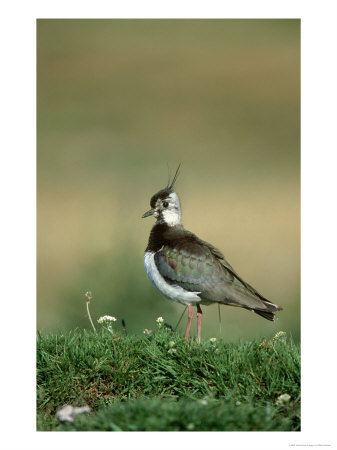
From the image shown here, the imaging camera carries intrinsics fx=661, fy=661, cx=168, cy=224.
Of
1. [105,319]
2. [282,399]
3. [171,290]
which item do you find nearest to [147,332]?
[105,319]

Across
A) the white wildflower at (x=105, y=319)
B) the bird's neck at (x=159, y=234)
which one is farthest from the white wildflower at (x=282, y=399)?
the bird's neck at (x=159, y=234)

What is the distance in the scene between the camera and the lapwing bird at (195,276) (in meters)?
6.01

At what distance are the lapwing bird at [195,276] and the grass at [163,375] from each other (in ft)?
1.63

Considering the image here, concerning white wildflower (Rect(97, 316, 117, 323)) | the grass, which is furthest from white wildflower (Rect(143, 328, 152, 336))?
white wildflower (Rect(97, 316, 117, 323))

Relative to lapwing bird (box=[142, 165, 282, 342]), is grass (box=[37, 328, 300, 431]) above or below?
below

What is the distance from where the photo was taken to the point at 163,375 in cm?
522

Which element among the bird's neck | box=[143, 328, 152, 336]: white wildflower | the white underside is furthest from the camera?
the bird's neck

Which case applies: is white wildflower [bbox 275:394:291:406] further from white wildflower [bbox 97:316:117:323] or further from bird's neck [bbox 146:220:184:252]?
bird's neck [bbox 146:220:184:252]

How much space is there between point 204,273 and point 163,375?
1194 millimetres

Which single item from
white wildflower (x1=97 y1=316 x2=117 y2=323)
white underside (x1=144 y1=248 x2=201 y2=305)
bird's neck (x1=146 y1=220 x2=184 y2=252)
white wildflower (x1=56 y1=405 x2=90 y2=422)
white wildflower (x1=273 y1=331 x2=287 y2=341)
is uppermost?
bird's neck (x1=146 y1=220 x2=184 y2=252)

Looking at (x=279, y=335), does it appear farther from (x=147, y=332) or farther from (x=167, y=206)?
(x=167, y=206)

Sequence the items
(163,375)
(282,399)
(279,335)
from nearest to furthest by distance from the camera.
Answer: (282,399) < (163,375) < (279,335)

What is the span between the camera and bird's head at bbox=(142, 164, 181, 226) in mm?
6484

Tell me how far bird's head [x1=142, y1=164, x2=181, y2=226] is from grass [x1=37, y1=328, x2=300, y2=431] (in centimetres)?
129
